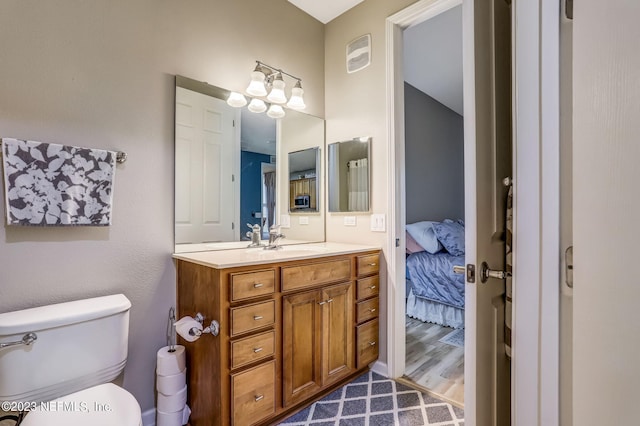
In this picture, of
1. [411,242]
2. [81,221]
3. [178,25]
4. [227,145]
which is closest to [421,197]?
[411,242]

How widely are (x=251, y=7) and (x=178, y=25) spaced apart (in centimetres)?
60

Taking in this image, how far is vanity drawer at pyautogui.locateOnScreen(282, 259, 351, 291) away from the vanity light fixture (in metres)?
1.18

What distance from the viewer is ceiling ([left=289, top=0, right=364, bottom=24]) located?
229cm

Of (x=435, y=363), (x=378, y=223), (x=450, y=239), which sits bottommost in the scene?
(x=435, y=363)

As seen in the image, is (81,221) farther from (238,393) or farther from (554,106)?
(554,106)

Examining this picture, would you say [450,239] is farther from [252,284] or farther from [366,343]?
[252,284]

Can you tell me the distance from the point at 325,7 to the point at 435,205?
122 inches

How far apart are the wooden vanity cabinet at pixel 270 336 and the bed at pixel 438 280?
1.26m

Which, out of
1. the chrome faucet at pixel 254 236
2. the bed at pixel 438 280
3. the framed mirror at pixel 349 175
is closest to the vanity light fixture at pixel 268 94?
the framed mirror at pixel 349 175

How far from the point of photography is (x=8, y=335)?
3.55ft

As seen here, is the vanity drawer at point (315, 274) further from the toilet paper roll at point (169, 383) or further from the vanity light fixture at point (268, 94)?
the vanity light fixture at point (268, 94)

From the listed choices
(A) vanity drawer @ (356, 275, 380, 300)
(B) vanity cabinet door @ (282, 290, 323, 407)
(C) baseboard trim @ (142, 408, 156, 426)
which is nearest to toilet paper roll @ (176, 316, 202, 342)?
(B) vanity cabinet door @ (282, 290, 323, 407)

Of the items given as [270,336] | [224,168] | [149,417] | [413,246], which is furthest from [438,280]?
[149,417]

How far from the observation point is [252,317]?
144cm
